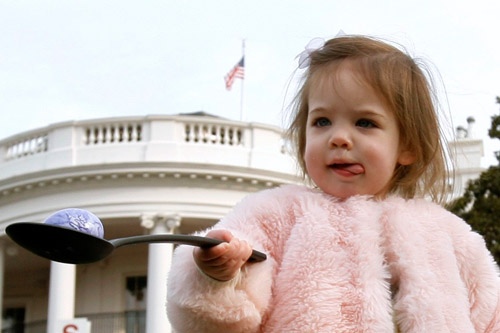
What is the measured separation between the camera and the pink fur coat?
101 inches

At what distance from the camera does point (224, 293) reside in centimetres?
252

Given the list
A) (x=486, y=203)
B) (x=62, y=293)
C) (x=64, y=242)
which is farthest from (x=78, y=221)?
(x=62, y=293)

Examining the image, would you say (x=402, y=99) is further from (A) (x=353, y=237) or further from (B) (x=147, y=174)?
(B) (x=147, y=174)

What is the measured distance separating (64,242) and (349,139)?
105 cm

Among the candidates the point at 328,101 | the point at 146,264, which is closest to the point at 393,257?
the point at 328,101

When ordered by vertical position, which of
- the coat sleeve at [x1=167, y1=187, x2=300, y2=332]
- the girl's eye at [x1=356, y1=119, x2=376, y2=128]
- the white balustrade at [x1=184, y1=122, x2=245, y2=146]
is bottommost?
the coat sleeve at [x1=167, y1=187, x2=300, y2=332]

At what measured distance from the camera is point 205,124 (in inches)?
878

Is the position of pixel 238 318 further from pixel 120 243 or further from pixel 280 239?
pixel 120 243

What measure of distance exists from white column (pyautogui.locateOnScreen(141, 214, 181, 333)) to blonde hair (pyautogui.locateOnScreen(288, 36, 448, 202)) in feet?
62.2

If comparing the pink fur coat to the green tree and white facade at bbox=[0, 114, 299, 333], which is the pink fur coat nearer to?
the green tree

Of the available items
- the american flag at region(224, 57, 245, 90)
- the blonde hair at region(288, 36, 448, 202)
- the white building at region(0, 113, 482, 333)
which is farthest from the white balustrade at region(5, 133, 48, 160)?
the blonde hair at region(288, 36, 448, 202)

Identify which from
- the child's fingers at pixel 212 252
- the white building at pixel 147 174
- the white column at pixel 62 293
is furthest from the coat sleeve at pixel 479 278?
the white column at pixel 62 293

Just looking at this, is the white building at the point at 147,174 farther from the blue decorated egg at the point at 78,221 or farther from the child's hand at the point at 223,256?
the blue decorated egg at the point at 78,221

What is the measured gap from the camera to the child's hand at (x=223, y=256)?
236 cm
